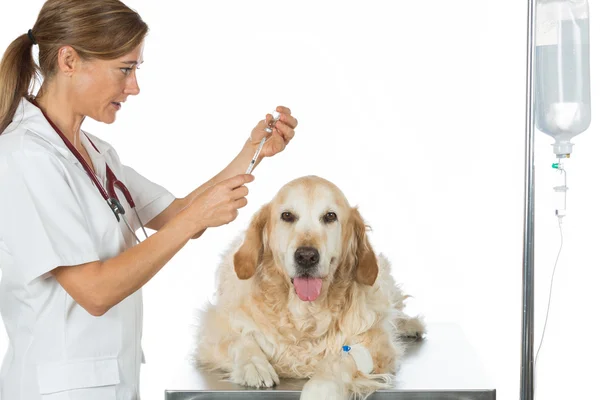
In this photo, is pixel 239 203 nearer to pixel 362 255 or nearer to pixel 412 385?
pixel 362 255

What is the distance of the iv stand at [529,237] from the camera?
2275 millimetres

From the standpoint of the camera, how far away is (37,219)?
194 centimetres

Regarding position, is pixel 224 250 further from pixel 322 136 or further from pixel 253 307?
pixel 322 136

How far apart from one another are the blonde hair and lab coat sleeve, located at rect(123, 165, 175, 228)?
56cm

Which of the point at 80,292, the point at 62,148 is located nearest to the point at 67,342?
the point at 80,292

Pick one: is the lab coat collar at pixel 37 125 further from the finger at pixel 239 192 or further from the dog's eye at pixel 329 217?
the dog's eye at pixel 329 217

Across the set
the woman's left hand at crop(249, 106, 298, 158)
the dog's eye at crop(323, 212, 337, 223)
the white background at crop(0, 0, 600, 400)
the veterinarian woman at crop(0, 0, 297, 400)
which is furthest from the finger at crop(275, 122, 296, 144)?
the white background at crop(0, 0, 600, 400)

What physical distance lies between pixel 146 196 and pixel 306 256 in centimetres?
68

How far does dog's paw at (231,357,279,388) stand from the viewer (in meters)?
2.21

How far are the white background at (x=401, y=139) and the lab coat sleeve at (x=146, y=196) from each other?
2.09 ft

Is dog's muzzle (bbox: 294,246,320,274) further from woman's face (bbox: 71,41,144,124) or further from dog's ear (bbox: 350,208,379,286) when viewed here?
woman's face (bbox: 71,41,144,124)

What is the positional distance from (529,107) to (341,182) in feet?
3.73

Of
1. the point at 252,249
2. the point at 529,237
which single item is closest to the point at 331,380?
the point at 252,249

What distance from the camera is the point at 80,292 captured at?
1.94 meters
